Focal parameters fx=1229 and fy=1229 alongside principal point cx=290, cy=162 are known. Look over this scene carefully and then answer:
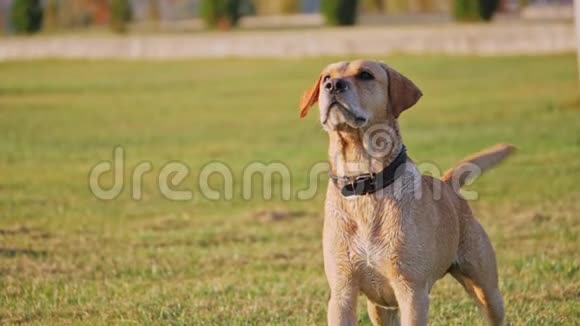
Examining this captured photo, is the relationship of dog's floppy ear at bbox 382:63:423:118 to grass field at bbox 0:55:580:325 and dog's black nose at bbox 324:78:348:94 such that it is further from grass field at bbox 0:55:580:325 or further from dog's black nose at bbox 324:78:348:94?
grass field at bbox 0:55:580:325

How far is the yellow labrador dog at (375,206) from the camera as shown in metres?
6.02

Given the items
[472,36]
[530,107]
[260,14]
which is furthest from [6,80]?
[260,14]

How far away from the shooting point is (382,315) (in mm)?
6578

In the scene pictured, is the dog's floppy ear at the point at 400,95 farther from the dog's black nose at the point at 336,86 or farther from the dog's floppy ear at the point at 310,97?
the dog's floppy ear at the point at 310,97

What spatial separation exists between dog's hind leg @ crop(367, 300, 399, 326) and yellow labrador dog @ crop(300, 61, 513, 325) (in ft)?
0.72

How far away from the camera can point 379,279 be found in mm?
6062

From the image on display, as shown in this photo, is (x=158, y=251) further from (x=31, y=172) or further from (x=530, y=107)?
(x=530, y=107)

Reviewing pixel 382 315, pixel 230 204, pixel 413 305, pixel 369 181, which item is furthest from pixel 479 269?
pixel 230 204

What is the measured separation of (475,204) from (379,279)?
727 cm

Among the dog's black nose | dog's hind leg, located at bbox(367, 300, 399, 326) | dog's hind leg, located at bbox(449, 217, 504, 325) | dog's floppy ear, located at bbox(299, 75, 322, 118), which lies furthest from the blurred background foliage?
the dog's black nose

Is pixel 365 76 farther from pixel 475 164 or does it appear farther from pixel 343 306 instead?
pixel 475 164

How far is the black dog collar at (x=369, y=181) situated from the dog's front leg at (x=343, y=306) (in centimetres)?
48

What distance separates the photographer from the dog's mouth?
5988mm

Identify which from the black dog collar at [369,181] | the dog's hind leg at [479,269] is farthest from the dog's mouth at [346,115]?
the dog's hind leg at [479,269]
